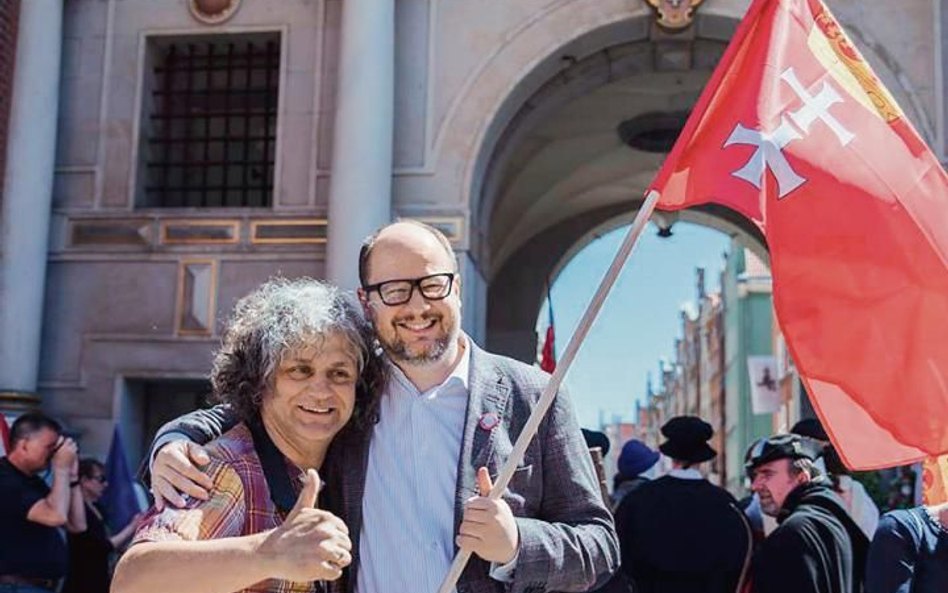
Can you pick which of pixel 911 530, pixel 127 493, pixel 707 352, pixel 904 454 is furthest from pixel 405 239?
pixel 707 352

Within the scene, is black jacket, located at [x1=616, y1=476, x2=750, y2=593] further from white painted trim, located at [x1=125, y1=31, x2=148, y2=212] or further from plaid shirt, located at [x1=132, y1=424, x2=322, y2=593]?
white painted trim, located at [x1=125, y1=31, x2=148, y2=212]

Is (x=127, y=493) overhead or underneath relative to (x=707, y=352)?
underneath

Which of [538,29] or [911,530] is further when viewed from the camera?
[538,29]

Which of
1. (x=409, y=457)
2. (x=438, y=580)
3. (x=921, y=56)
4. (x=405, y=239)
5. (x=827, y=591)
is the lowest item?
(x=827, y=591)

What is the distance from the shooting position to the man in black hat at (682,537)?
19.6 ft

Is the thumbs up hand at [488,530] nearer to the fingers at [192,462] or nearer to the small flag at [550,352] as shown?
the fingers at [192,462]

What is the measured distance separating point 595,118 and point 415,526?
1250cm

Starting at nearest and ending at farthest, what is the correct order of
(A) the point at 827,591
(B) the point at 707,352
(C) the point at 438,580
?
(C) the point at 438,580
(A) the point at 827,591
(B) the point at 707,352

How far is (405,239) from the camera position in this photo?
120 inches

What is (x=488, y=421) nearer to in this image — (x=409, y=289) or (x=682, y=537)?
(x=409, y=289)

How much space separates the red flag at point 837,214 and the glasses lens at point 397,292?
0.89 meters

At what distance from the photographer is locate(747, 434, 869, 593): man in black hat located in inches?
207

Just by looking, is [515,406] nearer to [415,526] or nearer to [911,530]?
[415,526]

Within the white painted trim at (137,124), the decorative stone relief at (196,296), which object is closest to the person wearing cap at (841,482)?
the decorative stone relief at (196,296)
